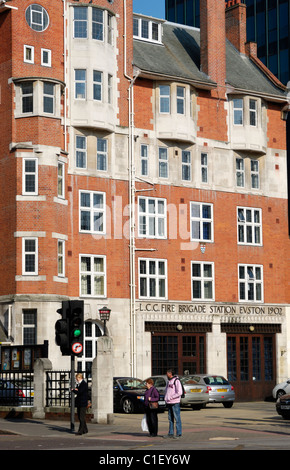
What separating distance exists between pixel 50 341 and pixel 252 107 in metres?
19.4

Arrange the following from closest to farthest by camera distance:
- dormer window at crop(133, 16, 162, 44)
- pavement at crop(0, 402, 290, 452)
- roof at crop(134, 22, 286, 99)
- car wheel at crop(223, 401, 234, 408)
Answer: pavement at crop(0, 402, 290, 452) → car wheel at crop(223, 401, 234, 408) → roof at crop(134, 22, 286, 99) → dormer window at crop(133, 16, 162, 44)

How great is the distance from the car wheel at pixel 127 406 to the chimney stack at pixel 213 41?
2233 cm

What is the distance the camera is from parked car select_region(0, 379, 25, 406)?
34406mm

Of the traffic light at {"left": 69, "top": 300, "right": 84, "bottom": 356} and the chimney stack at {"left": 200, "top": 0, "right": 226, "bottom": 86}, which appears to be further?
the chimney stack at {"left": 200, "top": 0, "right": 226, "bottom": 86}

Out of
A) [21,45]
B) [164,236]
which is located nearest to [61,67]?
[21,45]

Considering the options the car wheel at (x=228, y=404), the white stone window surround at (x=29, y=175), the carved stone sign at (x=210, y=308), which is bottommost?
the car wheel at (x=228, y=404)

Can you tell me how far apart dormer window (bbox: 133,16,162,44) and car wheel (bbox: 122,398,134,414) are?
2357cm

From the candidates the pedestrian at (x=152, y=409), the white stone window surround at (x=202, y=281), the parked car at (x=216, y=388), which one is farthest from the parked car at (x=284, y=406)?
the white stone window surround at (x=202, y=281)

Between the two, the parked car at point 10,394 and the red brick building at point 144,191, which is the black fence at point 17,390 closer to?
the parked car at point 10,394

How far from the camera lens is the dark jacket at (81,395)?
27609 mm

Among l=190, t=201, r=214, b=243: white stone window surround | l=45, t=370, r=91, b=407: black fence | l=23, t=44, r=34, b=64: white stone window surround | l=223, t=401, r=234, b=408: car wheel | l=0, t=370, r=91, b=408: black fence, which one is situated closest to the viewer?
l=45, t=370, r=91, b=407: black fence

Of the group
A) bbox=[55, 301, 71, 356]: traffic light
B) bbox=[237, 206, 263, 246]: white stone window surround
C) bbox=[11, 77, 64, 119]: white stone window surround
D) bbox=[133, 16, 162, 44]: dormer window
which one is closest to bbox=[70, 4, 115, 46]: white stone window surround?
bbox=[11, 77, 64, 119]: white stone window surround

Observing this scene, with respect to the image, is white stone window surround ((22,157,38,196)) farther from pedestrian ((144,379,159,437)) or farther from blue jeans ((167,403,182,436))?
blue jeans ((167,403,182,436))

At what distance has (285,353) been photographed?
5297 cm
